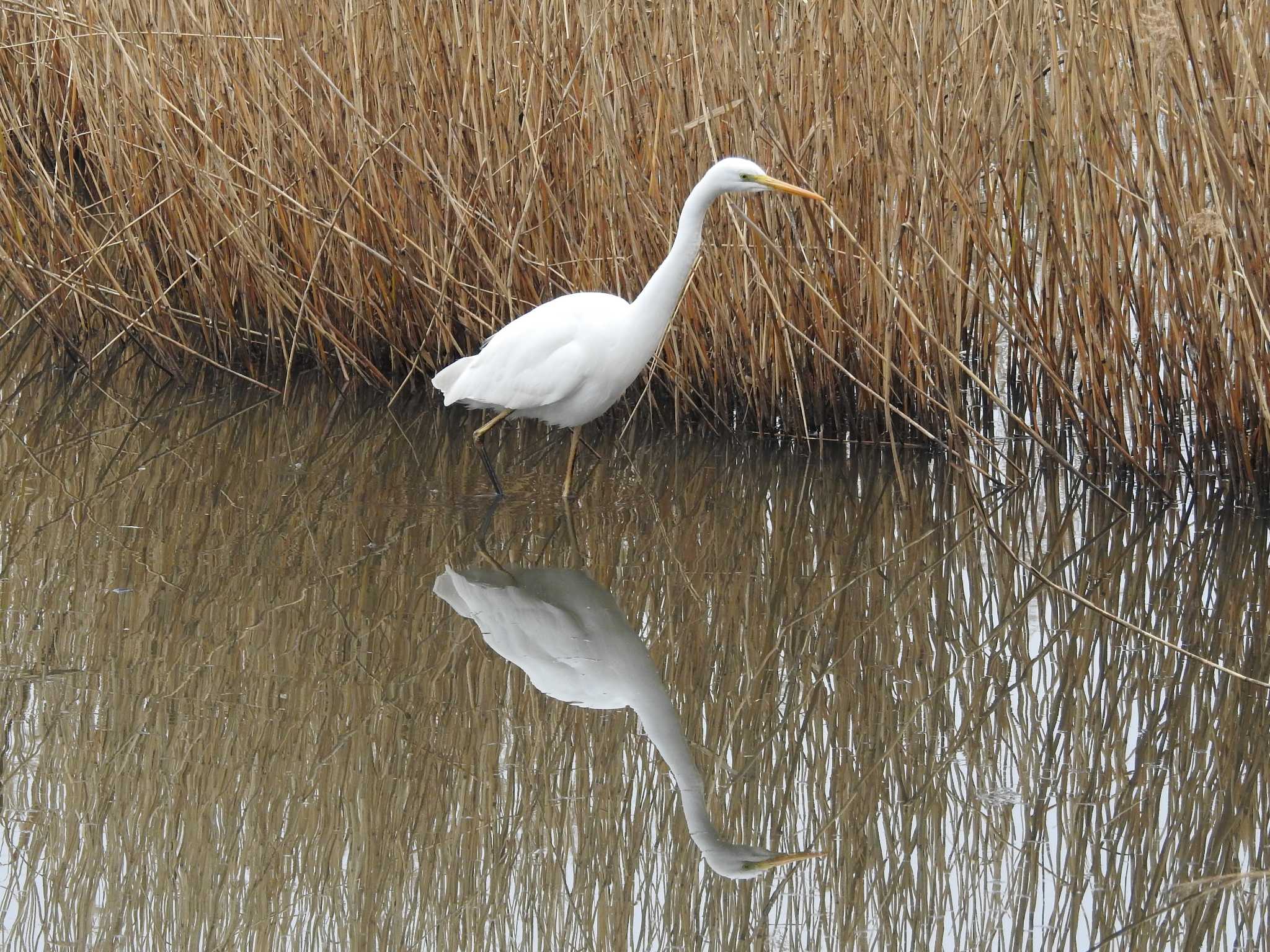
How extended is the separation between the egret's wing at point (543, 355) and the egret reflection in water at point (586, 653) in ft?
1.98

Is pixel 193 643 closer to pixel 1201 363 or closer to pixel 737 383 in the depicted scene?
pixel 737 383

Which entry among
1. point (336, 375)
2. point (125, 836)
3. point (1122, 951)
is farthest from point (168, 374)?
point (1122, 951)

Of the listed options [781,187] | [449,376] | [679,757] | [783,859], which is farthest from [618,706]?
[449,376]

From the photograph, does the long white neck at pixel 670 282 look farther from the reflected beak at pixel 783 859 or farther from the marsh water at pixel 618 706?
the reflected beak at pixel 783 859

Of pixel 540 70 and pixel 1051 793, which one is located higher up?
pixel 540 70

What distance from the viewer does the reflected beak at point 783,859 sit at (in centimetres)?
269

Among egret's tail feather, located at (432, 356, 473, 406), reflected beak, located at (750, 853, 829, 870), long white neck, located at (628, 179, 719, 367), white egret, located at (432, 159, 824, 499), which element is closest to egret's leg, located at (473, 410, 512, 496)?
white egret, located at (432, 159, 824, 499)

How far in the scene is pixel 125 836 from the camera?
108 inches

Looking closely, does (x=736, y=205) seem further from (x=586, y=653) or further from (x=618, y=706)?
(x=618, y=706)

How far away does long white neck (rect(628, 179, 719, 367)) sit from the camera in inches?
162

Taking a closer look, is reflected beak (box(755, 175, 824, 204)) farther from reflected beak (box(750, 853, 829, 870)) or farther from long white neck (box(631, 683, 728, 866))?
reflected beak (box(750, 853, 829, 870))

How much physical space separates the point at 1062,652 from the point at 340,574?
1.77 metres

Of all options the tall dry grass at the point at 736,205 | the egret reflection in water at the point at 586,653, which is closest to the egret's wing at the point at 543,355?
the tall dry grass at the point at 736,205

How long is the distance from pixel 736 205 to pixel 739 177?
2.35 feet
